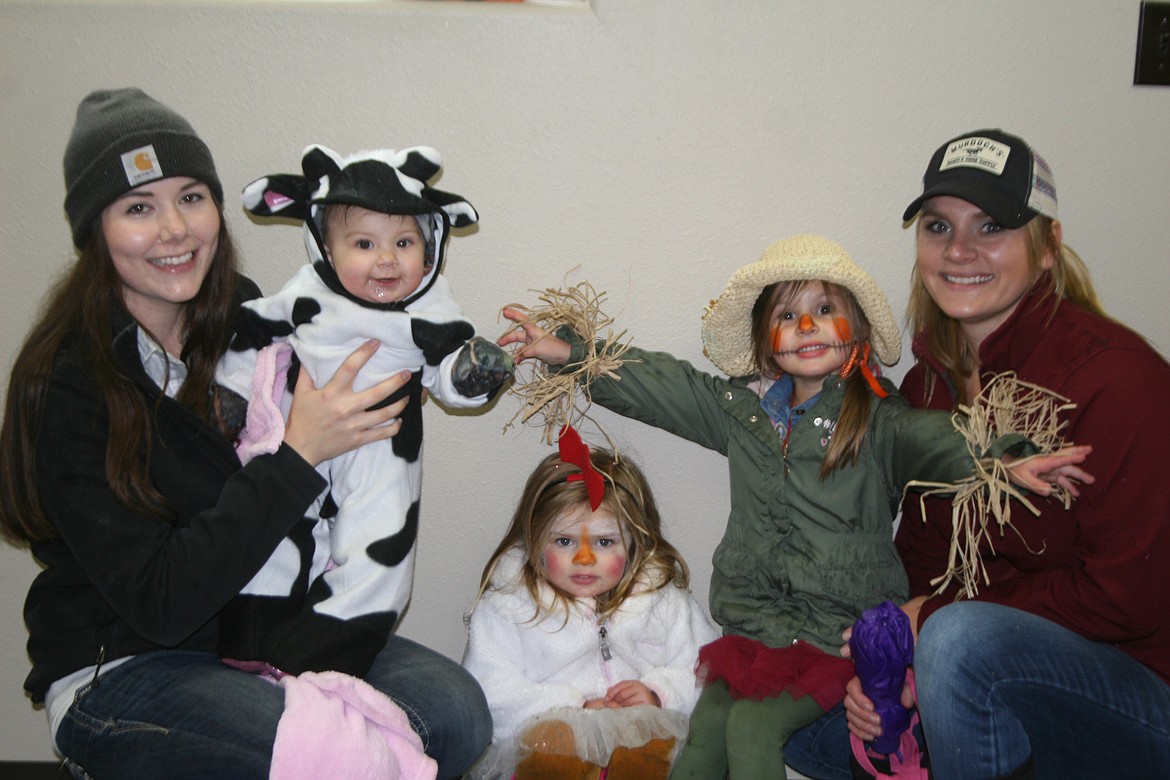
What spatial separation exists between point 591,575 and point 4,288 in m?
1.54

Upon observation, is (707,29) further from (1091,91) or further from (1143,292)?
(1143,292)

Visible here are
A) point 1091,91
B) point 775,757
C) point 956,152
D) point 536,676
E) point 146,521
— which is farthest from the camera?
point 1091,91

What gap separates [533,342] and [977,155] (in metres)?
1.01

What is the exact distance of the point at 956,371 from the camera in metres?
2.14

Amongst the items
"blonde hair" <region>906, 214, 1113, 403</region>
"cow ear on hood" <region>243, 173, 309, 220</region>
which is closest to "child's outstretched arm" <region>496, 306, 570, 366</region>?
"cow ear on hood" <region>243, 173, 309, 220</region>

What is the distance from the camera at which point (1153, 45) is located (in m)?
2.33

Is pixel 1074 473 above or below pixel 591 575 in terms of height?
above

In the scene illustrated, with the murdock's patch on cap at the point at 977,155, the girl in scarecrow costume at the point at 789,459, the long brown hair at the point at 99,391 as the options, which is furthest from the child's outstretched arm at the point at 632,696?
the murdock's patch on cap at the point at 977,155

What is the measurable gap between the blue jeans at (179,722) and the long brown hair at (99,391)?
291mm

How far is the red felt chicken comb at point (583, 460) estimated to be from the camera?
7.12ft

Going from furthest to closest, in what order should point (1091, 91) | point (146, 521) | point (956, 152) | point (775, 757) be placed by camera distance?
1. point (1091, 91)
2. point (956, 152)
3. point (775, 757)
4. point (146, 521)

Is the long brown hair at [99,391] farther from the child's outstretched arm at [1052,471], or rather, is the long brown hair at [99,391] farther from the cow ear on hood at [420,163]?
the child's outstretched arm at [1052,471]

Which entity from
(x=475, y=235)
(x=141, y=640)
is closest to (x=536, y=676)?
(x=141, y=640)

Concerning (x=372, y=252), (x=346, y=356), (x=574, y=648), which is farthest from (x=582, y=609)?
(x=372, y=252)
